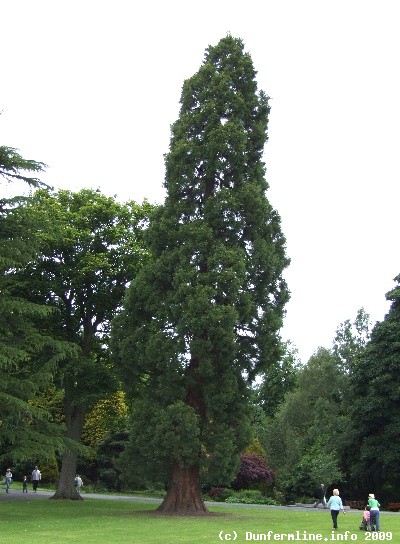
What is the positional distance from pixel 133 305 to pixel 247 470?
24.3 meters

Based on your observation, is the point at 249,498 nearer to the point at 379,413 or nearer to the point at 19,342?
the point at 379,413

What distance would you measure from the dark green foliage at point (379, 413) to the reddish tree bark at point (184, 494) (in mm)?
14480

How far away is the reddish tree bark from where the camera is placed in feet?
91.2

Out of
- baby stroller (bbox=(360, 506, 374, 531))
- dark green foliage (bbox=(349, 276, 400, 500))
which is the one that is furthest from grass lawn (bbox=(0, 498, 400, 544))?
dark green foliage (bbox=(349, 276, 400, 500))

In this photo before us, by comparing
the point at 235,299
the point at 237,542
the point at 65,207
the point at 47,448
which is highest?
the point at 65,207

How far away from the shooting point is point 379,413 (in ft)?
133

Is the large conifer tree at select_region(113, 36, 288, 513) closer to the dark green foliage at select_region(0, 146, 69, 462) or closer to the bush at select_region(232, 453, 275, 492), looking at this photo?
the dark green foliage at select_region(0, 146, 69, 462)

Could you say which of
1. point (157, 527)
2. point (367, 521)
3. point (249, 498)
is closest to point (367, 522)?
point (367, 521)

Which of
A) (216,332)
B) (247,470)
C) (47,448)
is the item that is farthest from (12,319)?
(247,470)

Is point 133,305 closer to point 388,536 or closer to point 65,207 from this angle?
point 65,207

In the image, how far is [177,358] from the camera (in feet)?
91.9

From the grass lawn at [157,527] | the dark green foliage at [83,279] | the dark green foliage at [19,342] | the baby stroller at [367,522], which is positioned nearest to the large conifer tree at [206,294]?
the grass lawn at [157,527]

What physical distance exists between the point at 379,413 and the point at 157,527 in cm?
2101

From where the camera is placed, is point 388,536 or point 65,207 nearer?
point 388,536
